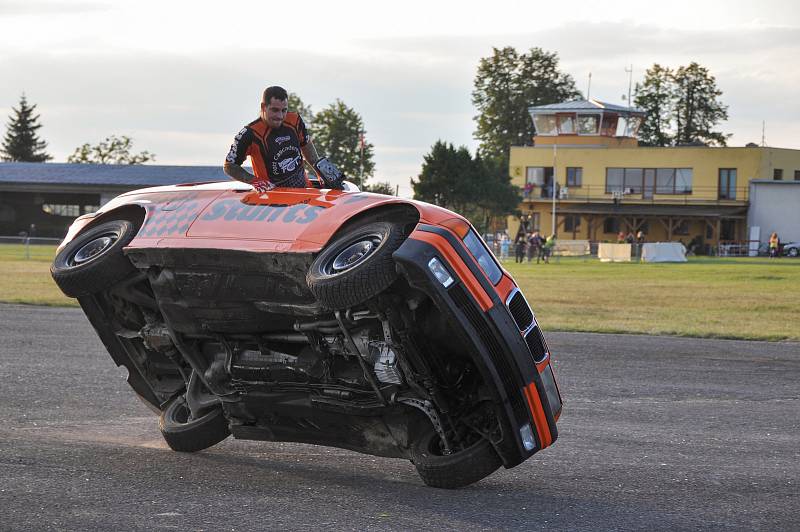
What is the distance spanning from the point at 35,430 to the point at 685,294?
2069cm

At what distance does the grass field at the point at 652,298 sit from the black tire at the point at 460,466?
34.3 ft

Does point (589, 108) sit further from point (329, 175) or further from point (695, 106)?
point (329, 175)

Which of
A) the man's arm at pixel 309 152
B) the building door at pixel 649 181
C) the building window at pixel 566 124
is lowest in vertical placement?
the building door at pixel 649 181

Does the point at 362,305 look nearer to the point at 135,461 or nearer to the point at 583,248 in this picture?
the point at 135,461

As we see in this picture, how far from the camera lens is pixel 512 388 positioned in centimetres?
568

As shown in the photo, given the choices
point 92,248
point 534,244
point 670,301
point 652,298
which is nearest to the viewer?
point 92,248

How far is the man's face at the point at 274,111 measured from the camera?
6.73m

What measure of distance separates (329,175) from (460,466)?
1994 millimetres

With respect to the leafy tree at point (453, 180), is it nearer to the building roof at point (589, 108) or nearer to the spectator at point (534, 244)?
the building roof at point (589, 108)

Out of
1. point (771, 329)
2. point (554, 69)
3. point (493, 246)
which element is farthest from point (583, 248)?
point (554, 69)

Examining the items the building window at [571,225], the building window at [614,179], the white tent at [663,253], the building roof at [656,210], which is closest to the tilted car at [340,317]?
the white tent at [663,253]

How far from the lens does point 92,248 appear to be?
660 centimetres

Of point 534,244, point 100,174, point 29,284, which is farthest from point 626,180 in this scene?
point 29,284

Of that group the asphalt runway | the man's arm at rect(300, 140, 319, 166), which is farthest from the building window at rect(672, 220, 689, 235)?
the man's arm at rect(300, 140, 319, 166)
